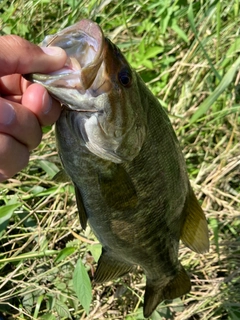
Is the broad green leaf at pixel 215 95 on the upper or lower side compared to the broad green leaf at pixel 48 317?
upper

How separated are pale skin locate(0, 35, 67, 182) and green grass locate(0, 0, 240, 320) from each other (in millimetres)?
974

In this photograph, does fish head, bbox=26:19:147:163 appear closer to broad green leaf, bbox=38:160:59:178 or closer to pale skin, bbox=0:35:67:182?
pale skin, bbox=0:35:67:182

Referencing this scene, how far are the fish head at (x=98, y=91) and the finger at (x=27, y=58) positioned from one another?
0.03 m

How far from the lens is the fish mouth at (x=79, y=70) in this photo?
3.34 ft

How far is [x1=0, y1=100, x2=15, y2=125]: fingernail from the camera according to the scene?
106 centimetres

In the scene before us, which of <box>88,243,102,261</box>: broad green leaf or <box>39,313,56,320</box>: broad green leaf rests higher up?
<box>88,243,102,261</box>: broad green leaf

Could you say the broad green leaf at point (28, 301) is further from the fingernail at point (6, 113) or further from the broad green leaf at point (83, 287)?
the fingernail at point (6, 113)

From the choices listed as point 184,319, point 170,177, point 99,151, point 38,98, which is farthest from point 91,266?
point 38,98

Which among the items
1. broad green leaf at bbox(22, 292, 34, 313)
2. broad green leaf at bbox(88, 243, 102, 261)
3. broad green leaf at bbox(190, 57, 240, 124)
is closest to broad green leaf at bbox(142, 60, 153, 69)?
broad green leaf at bbox(190, 57, 240, 124)

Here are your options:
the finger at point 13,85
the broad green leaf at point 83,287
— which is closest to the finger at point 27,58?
the finger at point 13,85

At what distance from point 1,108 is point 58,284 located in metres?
1.41

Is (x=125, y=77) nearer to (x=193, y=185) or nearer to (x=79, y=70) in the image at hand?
(x=79, y=70)

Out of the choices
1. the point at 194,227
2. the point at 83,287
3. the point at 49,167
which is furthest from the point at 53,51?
the point at 49,167

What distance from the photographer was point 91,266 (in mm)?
2316
